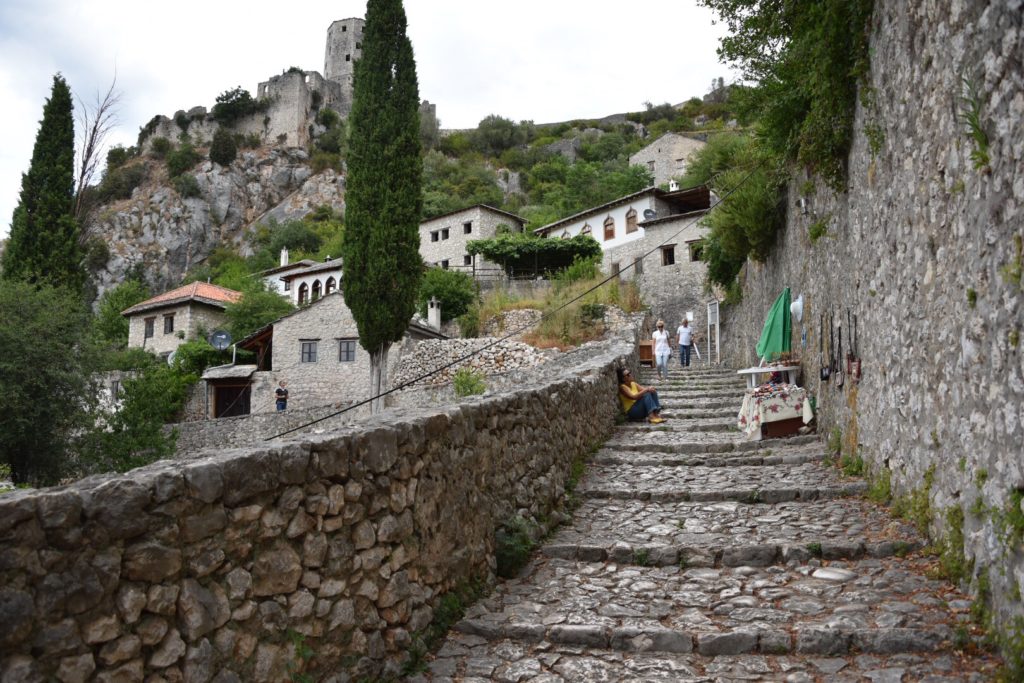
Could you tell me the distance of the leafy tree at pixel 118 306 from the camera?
47125mm

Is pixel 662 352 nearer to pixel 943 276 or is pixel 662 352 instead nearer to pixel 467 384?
pixel 467 384

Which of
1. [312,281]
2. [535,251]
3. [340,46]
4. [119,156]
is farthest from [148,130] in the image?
[535,251]

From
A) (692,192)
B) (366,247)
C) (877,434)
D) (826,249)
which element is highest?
(692,192)

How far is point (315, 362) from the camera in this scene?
3038 cm

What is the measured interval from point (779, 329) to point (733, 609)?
7.46 m

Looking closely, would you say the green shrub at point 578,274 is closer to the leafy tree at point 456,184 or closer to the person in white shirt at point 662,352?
the person in white shirt at point 662,352

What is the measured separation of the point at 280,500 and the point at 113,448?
66.1ft

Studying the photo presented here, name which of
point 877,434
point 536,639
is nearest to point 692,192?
point 877,434

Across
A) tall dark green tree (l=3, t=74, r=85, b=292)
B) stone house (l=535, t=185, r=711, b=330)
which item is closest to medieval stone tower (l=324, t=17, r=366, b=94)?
stone house (l=535, t=185, r=711, b=330)

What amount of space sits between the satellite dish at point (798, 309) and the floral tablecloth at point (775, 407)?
4.50ft

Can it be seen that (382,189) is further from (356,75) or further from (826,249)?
(826,249)

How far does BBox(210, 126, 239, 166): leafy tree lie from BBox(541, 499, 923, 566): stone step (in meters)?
74.9

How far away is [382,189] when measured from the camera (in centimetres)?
2281

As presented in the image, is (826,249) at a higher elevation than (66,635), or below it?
higher
